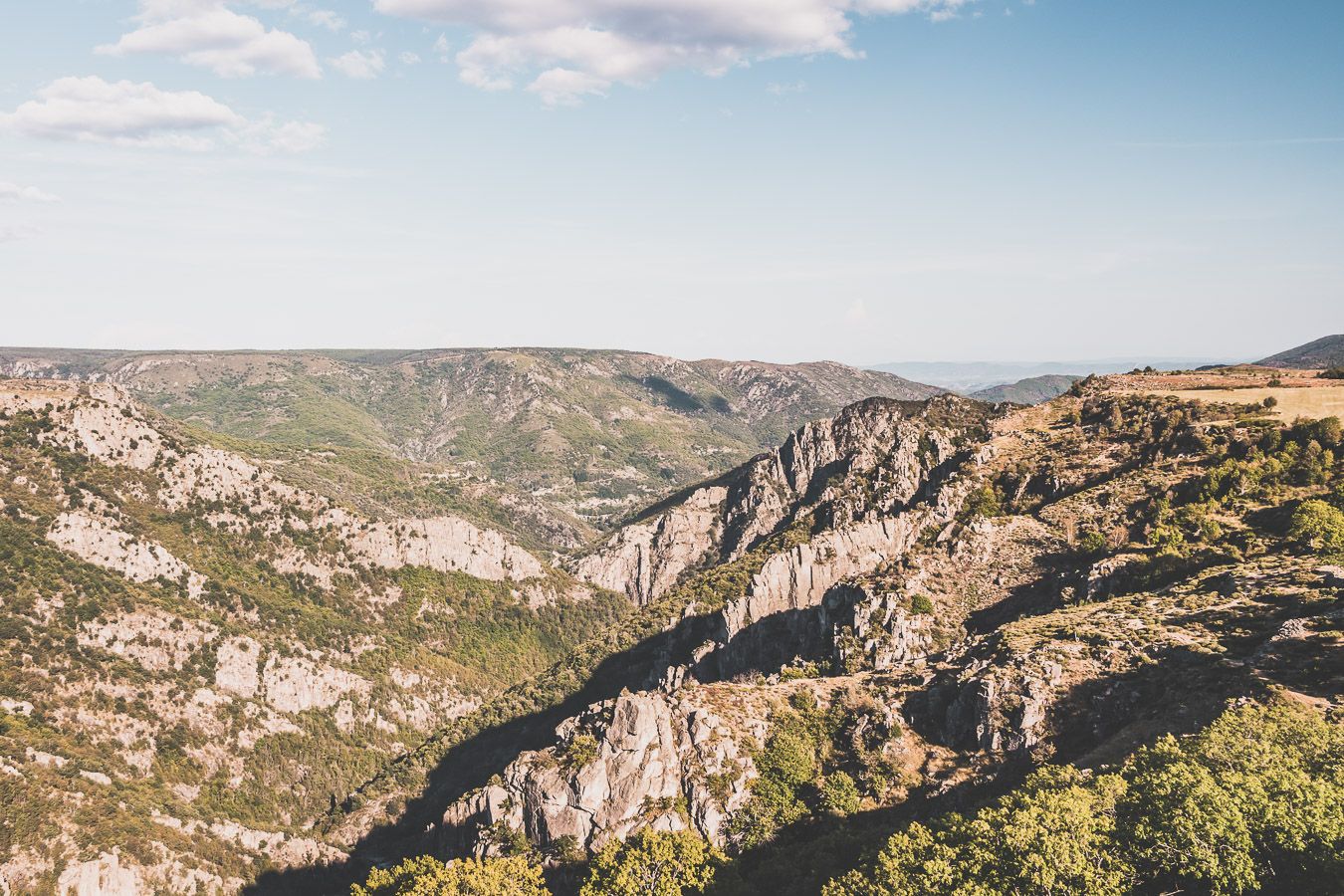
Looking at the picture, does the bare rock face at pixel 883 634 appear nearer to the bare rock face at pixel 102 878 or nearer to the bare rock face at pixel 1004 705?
the bare rock face at pixel 1004 705

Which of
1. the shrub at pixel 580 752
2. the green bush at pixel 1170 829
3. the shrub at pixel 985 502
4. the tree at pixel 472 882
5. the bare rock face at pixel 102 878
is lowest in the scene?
the bare rock face at pixel 102 878

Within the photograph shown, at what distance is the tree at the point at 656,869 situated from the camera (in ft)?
214

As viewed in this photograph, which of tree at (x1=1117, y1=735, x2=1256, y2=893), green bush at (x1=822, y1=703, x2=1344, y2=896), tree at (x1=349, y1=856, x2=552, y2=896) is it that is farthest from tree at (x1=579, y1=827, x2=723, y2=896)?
tree at (x1=1117, y1=735, x2=1256, y2=893)

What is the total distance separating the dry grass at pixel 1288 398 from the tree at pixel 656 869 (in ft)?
376

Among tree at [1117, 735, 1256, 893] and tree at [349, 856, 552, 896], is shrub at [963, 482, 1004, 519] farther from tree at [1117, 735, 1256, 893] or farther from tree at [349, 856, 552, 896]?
tree at [349, 856, 552, 896]

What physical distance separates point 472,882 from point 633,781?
72.8 feet

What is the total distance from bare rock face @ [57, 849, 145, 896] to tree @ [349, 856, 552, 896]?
324 feet

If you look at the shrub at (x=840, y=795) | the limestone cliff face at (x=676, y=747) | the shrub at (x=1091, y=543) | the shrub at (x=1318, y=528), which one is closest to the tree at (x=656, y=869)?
the limestone cliff face at (x=676, y=747)

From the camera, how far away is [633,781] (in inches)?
3378

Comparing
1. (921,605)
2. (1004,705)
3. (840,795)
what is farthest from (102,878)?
(1004,705)

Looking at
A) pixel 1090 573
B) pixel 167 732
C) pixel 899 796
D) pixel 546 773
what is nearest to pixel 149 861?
pixel 167 732

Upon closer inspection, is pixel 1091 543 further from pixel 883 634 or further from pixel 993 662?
pixel 993 662

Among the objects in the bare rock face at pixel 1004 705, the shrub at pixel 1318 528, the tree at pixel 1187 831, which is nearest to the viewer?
the tree at pixel 1187 831

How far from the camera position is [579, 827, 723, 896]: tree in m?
65.2
